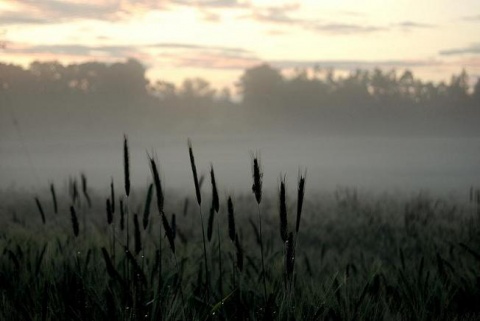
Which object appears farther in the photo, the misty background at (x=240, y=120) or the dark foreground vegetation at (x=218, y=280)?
the misty background at (x=240, y=120)

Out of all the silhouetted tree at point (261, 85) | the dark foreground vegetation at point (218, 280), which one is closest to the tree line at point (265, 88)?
the silhouetted tree at point (261, 85)

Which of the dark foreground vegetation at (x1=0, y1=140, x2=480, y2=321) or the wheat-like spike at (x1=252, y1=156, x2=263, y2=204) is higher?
the wheat-like spike at (x1=252, y1=156, x2=263, y2=204)

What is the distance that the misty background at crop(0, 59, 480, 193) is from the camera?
60.6 metres

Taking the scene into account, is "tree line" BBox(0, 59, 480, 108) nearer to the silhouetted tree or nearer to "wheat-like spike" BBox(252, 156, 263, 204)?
the silhouetted tree

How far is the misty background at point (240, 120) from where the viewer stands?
199 feet

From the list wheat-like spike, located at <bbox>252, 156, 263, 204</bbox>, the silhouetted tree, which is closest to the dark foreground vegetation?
wheat-like spike, located at <bbox>252, 156, 263, 204</bbox>

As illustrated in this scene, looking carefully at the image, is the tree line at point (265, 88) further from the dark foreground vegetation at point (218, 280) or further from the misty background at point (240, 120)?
the dark foreground vegetation at point (218, 280)

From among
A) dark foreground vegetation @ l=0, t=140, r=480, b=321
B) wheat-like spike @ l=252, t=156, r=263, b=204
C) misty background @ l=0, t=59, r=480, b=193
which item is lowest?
misty background @ l=0, t=59, r=480, b=193

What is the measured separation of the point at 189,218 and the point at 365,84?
6714 cm

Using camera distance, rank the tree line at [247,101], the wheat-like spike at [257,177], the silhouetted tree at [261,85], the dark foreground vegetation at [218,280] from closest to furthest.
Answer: the wheat-like spike at [257,177] < the dark foreground vegetation at [218,280] < the tree line at [247,101] < the silhouetted tree at [261,85]

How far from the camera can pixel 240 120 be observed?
258 feet

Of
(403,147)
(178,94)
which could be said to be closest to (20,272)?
(178,94)

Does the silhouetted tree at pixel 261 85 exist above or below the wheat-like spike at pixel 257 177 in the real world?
below

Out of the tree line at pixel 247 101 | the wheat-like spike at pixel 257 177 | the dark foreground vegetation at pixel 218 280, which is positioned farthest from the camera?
the tree line at pixel 247 101
